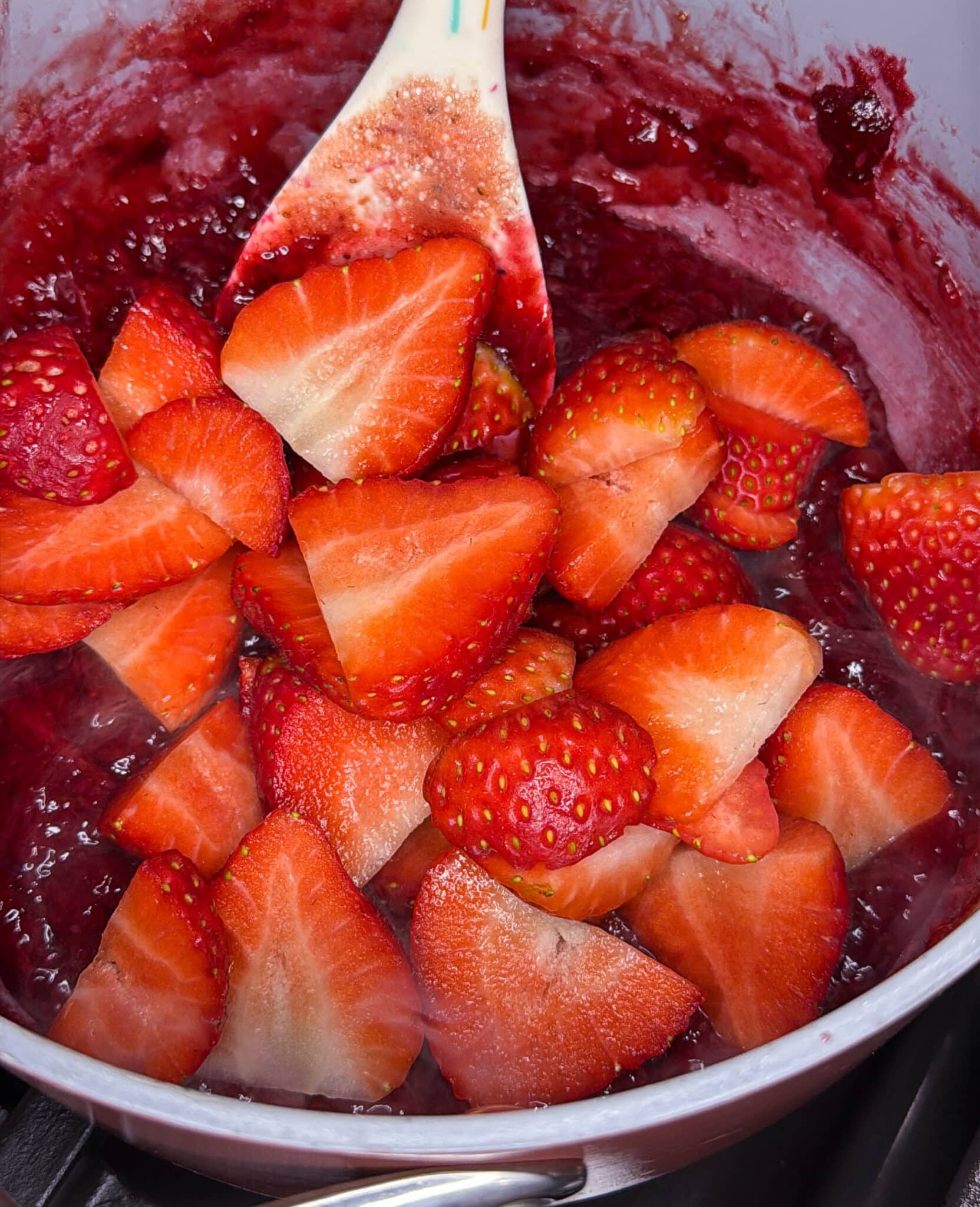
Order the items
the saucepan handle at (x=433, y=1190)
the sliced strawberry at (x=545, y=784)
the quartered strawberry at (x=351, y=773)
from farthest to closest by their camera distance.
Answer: the quartered strawberry at (x=351, y=773) < the sliced strawberry at (x=545, y=784) < the saucepan handle at (x=433, y=1190)

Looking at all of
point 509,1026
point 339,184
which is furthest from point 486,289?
point 509,1026

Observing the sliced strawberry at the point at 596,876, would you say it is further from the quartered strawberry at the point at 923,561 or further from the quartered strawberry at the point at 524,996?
the quartered strawberry at the point at 923,561

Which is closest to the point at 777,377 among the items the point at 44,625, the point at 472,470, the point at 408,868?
the point at 472,470

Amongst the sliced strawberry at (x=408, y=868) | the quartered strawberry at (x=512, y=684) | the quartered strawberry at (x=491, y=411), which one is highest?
the quartered strawberry at (x=491, y=411)

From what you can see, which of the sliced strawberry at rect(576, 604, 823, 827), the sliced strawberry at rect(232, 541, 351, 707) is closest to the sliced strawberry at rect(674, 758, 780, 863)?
the sliced strawberry at rect(576, 604, 823, 827)

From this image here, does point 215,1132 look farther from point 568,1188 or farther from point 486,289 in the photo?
point 486,289

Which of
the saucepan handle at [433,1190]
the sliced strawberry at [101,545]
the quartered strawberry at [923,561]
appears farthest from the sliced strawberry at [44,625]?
the quartered strawberry at [923,561]

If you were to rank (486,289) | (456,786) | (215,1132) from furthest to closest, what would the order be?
1. (486,289)
2. (456,786)
3. (215,1132)
